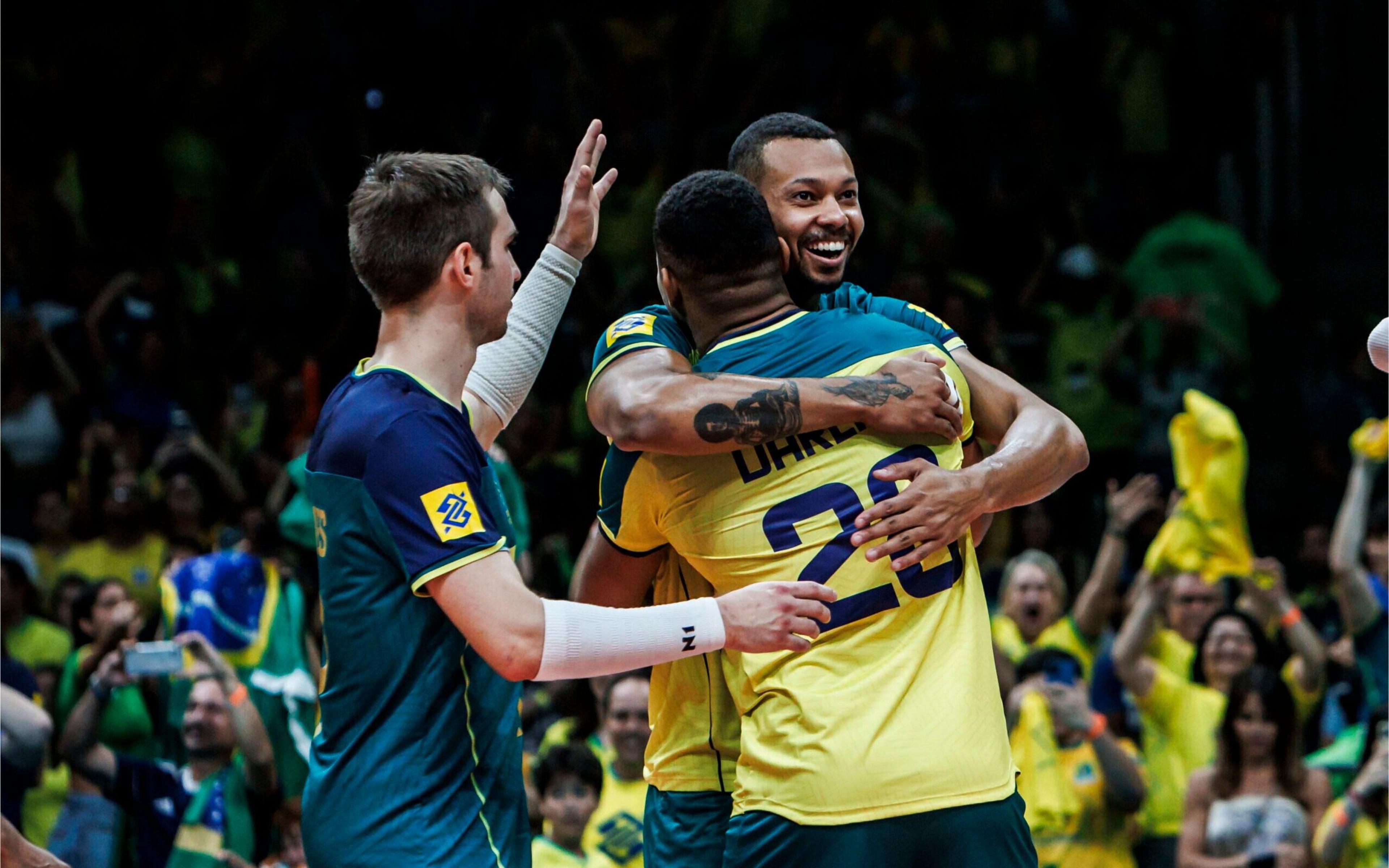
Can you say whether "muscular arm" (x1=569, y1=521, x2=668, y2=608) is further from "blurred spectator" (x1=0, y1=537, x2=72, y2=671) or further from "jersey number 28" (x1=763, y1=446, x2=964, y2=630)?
"blurred spectator" (x1=0, y1=537, x2=72, y2=671)

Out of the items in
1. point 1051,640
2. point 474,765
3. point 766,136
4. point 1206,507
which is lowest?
point 1051,640

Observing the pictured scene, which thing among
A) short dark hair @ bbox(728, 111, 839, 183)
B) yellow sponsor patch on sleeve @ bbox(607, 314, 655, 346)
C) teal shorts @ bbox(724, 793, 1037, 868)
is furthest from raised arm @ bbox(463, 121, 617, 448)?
teal shorts @ bbox(724, 793, 1037, 868)

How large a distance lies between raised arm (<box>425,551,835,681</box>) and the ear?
503 mm

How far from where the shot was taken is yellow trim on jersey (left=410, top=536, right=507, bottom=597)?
2.78 m

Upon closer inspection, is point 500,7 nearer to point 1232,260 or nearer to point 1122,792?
point 1232,260

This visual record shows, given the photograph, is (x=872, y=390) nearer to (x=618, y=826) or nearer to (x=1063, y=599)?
(x=618, y=826)

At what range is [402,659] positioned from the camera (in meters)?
2.84

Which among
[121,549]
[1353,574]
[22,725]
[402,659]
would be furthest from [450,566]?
[121,549]

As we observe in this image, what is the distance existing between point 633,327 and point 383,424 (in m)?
0.76

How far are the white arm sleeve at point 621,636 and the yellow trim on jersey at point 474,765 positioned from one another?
13 cm

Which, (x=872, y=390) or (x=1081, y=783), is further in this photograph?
(x=1081, y=783)

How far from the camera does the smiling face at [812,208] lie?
358cm

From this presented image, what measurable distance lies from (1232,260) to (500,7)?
617 cm

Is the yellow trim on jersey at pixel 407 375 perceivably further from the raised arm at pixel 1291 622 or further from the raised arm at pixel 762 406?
the raised arm at pixel 1291 622
